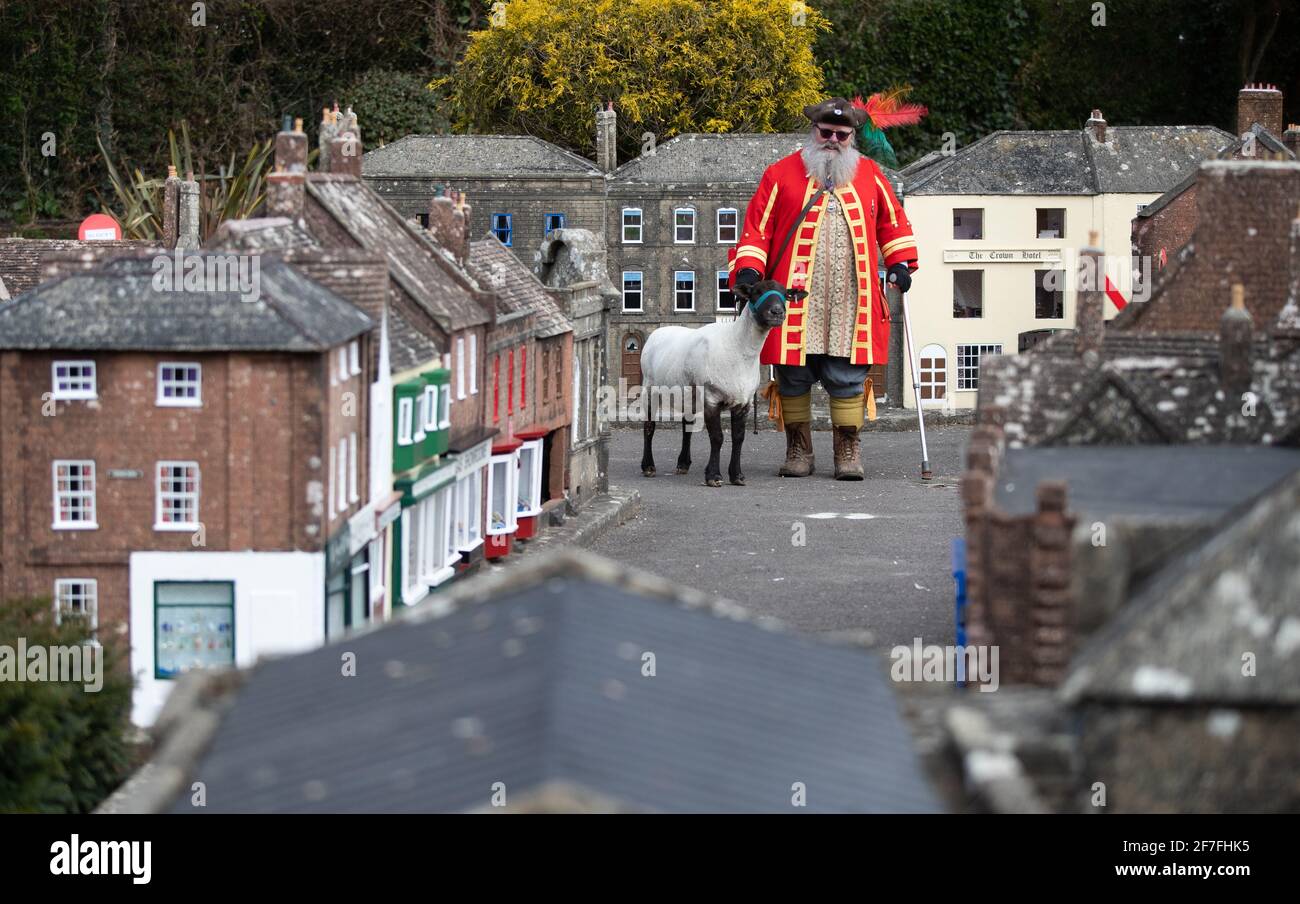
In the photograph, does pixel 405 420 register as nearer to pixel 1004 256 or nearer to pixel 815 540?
pixel 815 540

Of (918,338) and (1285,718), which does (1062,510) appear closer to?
(1285,718)

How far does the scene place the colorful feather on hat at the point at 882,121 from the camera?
72938 millimetres

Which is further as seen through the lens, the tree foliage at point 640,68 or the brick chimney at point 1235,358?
the tree foliage at point 640,68

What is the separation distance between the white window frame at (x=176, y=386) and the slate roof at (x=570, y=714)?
13.3m

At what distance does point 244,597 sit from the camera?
2950cm

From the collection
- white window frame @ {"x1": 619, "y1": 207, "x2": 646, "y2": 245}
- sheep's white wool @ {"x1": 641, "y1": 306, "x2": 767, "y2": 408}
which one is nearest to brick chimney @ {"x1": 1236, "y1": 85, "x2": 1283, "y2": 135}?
sheep's white wool @ {"x1": 641, "y1": 306, "x2": 767, "y2": 408}

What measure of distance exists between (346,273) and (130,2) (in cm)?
4796

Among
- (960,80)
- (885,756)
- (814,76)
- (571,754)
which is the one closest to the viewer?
(571,754)

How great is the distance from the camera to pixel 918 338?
70.8m

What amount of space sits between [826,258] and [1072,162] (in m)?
19.7

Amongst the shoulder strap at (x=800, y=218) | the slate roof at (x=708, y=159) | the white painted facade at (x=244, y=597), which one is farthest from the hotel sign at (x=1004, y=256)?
the white painted facade at (x=244, y=597)

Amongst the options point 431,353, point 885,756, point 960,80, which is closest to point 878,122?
point 960,80

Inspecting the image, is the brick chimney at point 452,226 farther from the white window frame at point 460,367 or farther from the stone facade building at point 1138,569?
the stone facade building at point 1138,569

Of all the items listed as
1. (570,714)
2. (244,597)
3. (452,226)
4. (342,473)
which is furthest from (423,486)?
(570,714)
